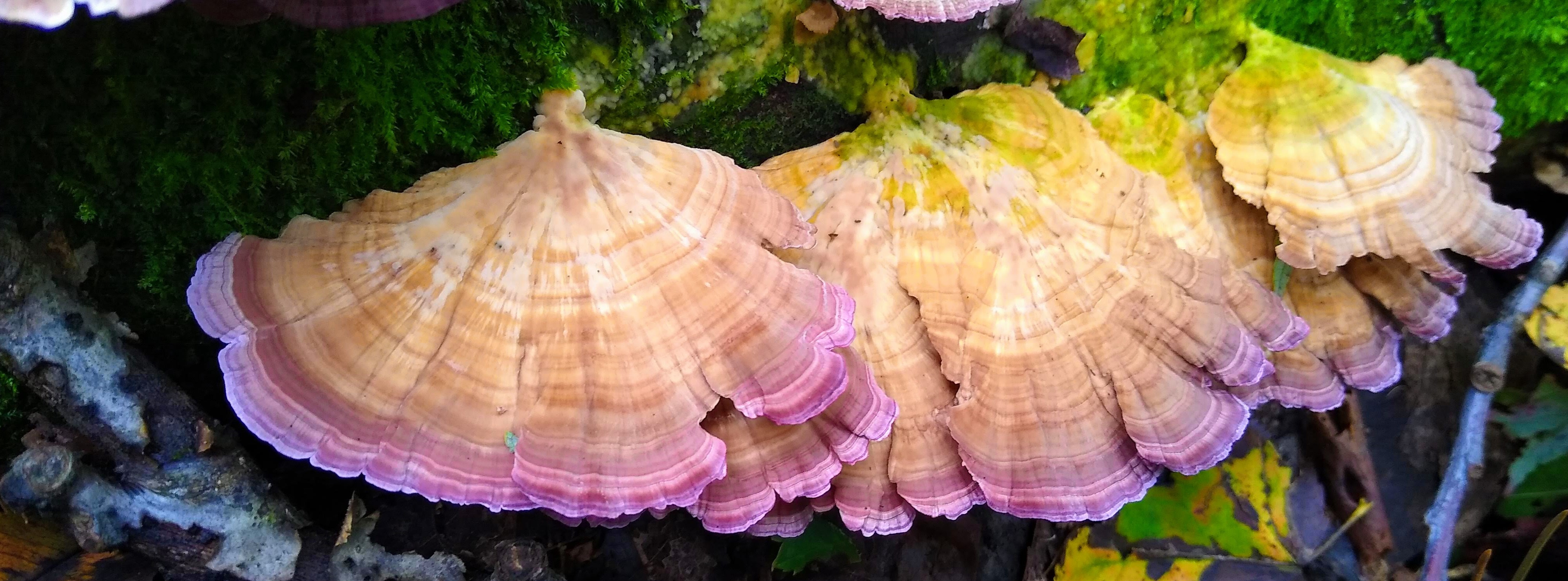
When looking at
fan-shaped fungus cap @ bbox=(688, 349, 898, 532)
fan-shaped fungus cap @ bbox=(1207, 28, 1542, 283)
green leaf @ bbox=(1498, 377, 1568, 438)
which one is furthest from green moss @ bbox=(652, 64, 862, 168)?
green leaf @ bbox=(1498, 377, 1568, 438)

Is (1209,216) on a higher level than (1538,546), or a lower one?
higher

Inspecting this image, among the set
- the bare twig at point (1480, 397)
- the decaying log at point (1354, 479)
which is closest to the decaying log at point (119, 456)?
the bare twig at point (1480, 397)

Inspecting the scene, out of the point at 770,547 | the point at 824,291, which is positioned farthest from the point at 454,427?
the point at 770,547

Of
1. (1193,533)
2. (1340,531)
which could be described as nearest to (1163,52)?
(1193,533)

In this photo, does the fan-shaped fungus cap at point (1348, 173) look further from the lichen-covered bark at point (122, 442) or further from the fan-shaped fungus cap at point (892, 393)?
the lichen-covered bark at point (122, 442)

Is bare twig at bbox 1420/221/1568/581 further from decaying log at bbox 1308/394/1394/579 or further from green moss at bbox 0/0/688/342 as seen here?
green moss at bbox 0/0/688/342

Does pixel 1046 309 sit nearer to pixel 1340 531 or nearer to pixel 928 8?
pixel 928 8
